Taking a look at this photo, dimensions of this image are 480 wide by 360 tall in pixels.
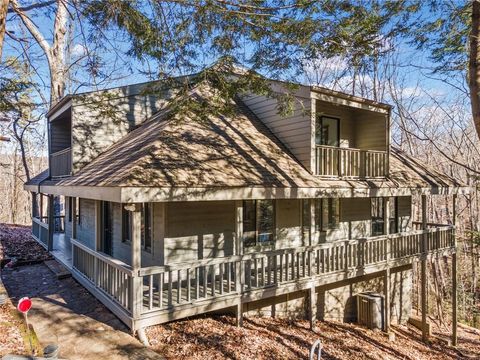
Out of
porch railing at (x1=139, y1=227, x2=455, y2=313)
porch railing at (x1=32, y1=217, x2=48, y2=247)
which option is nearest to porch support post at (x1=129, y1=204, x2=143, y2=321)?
porch railing at (x1=139, y1=227, x2=455, y2=313)

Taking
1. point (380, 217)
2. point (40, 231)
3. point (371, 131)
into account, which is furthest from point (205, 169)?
point (40, 231)

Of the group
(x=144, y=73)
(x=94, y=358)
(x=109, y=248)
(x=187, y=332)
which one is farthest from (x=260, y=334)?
(x=144, y=73)

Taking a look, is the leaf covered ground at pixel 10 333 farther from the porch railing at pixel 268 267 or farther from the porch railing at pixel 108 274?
the porch railing at pixel 268 267

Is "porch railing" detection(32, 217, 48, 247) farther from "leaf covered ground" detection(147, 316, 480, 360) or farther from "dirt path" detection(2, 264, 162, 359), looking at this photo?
"leaf covered ground" detection(147, 316, 480, 360)

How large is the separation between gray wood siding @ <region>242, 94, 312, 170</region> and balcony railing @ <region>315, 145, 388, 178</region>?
411 millimetres

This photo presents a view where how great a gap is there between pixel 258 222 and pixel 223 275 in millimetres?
2064

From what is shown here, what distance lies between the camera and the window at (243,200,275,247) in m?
9.59

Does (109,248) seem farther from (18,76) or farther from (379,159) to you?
(18,76)

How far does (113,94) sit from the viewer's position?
10.0 m

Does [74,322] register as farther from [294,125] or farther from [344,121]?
[344,121]

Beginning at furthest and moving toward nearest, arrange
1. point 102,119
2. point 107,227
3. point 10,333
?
point 107,227
point 102,119
point 10,333

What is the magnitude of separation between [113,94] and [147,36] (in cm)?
347

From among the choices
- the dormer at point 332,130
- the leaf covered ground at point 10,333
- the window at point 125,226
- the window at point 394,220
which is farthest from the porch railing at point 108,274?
the window at point 394,220

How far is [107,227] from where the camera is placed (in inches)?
435
